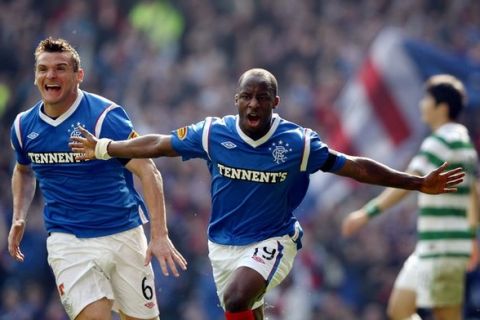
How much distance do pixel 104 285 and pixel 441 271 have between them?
3285 mm

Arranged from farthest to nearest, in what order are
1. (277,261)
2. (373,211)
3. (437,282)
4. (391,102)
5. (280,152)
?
(391,102), (373,211), (437,282), (277,261), (280,152)

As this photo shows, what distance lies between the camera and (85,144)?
8.23m

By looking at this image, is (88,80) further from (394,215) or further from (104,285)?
(104,285)

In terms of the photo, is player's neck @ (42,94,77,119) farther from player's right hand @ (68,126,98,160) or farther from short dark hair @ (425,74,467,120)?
short dark hair @ (425,74,467,120)

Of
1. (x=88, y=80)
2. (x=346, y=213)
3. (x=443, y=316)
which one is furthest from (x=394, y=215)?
(x=443, y=316)

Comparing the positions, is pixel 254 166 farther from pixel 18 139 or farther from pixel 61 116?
pixel 18 139

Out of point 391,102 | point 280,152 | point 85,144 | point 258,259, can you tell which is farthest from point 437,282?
point 391,102

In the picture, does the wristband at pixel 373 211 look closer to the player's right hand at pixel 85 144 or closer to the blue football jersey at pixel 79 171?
the blue football jersey at pixel 79 171

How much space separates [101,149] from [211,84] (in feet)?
32.4

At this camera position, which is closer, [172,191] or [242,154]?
[242,154]

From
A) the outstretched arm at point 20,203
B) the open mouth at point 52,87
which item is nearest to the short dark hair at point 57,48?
the open mouth at point 52,87

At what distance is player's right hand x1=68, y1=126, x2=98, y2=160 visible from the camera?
8.22 meters

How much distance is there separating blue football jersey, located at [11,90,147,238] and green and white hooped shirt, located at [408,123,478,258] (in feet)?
9.61

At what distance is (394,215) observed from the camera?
54.9 feet
